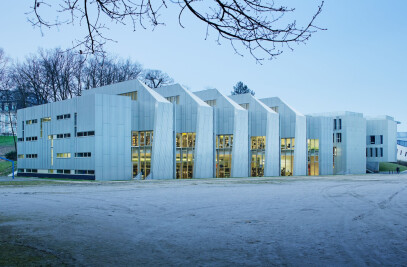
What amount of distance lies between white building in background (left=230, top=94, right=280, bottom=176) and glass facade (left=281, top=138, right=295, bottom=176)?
2505 millimetres

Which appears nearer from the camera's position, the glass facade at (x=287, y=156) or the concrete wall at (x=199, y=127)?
the concrete wall at (x=199, y=127)

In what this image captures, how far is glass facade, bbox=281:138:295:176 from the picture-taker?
164 ft

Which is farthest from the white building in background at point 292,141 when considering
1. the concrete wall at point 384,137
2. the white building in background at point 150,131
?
the concrete wall at point 384,137

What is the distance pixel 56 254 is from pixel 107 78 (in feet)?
190

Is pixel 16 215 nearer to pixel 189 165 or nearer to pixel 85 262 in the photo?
pixel 85 262

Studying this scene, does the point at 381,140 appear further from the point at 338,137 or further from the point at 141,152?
the point at 141,152

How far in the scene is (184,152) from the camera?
42.7 meters

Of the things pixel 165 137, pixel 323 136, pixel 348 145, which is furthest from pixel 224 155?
pixel 348 145

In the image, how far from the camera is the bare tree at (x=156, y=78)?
2891 inches

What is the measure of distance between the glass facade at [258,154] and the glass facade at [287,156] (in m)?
3.03

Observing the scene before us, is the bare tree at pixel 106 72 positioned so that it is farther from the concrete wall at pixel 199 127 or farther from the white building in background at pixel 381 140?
the white building in background at pixel 381 140

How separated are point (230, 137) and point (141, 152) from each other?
11094mm

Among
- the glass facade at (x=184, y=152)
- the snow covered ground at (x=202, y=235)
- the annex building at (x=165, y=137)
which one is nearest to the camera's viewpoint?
the snow covered ground at (x=202, y=235)

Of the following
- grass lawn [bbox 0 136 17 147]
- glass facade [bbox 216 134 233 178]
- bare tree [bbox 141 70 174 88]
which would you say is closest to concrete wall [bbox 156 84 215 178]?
glass facade [bbox 216 134 233 178]
